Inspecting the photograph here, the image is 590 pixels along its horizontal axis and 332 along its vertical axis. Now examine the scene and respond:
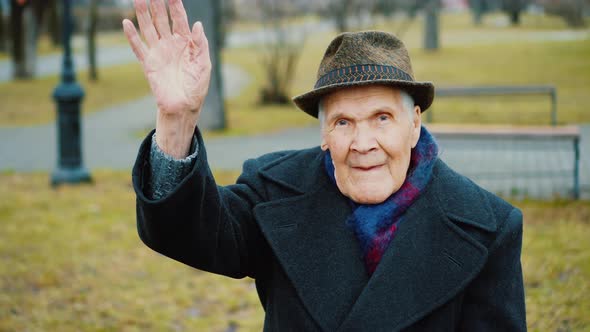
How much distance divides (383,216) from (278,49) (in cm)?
1438

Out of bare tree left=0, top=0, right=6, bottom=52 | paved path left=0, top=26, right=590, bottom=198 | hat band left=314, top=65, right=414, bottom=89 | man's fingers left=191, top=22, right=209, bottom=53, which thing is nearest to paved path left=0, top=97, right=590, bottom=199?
paved path left=0, top=26, right=590, bottom=198

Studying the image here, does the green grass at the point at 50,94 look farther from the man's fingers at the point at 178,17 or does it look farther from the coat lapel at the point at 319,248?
the man's fingers at the point at 178,17

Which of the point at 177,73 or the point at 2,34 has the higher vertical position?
the point at 177,73

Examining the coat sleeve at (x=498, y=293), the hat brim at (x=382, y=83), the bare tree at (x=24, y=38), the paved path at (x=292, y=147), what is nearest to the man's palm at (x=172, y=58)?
the hat brim at (x=382, y=83)

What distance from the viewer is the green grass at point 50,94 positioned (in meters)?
16.8

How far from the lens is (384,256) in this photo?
236cm

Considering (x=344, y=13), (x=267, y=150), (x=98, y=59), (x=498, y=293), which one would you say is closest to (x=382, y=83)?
(x=498, y=293)

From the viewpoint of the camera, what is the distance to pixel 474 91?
9500mm

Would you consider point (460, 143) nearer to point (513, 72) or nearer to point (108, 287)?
point (108, 287)

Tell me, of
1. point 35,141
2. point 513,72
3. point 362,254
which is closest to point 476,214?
point 362,254

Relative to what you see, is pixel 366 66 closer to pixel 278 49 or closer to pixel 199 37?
pixel 199 37

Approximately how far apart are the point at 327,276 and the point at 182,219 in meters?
0.54

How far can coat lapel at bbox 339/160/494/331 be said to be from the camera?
229 cm

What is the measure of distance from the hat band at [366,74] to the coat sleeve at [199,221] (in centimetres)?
50
